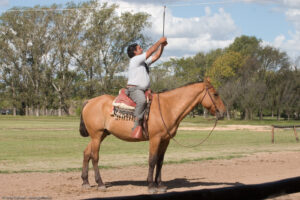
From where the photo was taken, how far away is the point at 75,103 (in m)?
72.4

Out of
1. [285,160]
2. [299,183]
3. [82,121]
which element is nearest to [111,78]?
[285,160]

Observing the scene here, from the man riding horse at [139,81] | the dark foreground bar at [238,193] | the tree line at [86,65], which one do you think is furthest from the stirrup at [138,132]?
the tree line at [86,65]

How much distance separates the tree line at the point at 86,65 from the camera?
230 feet

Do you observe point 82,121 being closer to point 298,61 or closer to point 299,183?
point 299,183

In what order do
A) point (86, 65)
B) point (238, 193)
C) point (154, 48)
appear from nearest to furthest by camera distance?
point (238, 193) → point (154, 48) → point (86, 65)

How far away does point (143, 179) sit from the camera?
1244 centimetres

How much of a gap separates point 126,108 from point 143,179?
269cm

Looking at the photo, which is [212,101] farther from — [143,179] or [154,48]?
[143,179]

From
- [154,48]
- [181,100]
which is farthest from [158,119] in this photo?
[154,48]

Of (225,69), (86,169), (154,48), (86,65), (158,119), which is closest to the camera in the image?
(154,48)

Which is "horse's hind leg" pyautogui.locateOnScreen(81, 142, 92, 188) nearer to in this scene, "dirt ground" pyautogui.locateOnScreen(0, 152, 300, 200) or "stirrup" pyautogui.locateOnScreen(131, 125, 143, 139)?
"dirt ground" pyautogui.locateOnScreen(0, 152, 300, 200)

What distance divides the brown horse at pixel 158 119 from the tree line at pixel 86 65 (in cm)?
5651

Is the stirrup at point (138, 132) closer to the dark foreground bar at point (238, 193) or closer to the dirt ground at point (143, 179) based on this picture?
the dirt ground at point (143, 179)

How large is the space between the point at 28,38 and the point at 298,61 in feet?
158
